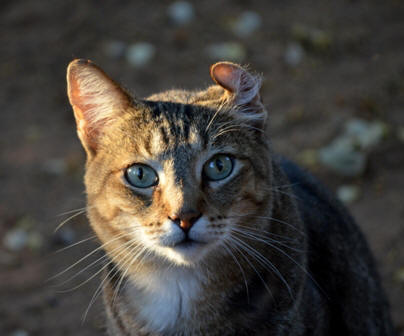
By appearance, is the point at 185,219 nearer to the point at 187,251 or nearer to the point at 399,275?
the point at 187,251

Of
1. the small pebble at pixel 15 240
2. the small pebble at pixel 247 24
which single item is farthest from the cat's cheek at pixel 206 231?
the small pebble at pixel 247 24

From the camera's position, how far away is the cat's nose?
2137 millimetres

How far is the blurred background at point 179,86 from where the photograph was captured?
3.84 meters

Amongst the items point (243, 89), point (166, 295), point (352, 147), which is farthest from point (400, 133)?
point (166, 295)

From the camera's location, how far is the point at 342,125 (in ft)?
15.2

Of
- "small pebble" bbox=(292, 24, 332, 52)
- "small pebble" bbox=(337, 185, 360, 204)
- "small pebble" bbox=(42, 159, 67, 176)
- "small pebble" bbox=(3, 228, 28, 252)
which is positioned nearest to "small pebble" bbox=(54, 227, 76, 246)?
"small pebble" bbox=(3, 228, 28, 252)

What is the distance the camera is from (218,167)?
2324 mm

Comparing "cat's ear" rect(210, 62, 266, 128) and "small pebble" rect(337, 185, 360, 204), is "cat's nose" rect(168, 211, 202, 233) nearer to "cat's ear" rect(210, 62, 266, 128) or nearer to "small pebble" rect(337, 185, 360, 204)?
"cat's ear" rect(210, 62, 266, 128)

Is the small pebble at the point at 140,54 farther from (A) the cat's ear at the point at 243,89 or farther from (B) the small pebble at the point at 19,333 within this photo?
(A) the cat's ear at the point at 243,89

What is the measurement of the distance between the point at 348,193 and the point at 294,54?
4.98 feet

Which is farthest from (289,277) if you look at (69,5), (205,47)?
(69,5)

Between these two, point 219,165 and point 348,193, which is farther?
point 348,193

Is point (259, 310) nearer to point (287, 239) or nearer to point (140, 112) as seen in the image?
point (287, 239)

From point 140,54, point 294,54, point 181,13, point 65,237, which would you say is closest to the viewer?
point 65,237
